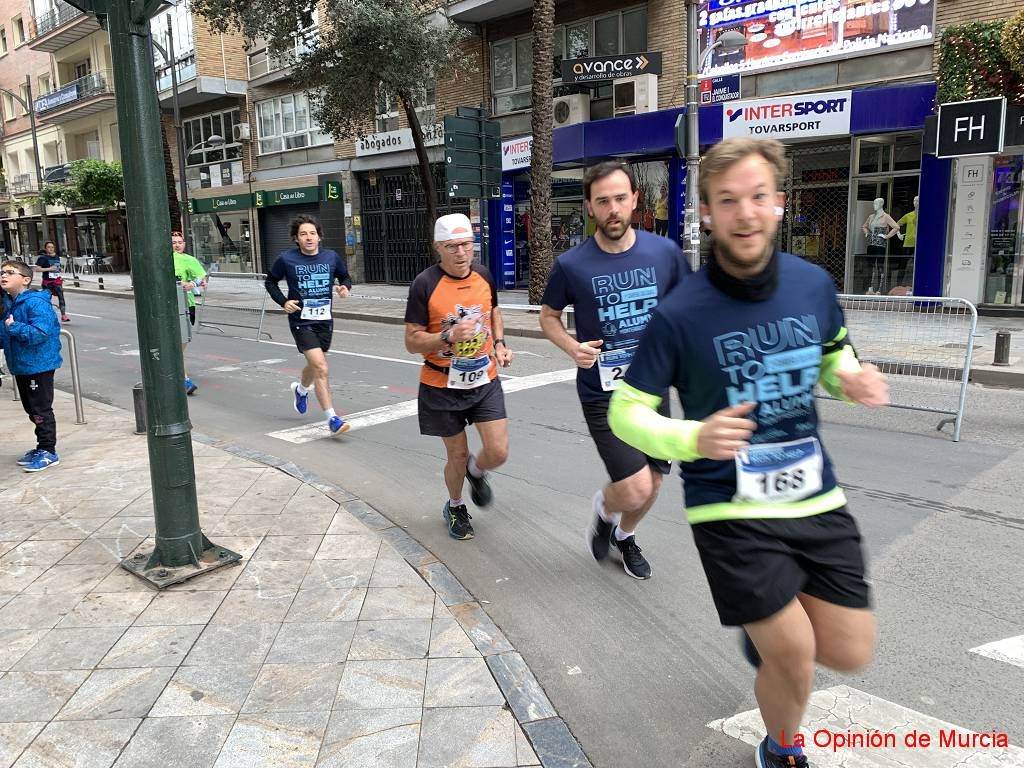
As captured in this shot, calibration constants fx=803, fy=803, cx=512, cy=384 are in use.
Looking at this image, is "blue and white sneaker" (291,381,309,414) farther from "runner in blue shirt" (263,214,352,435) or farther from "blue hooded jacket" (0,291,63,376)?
"blue hooded jacket" (0,291,63,376)

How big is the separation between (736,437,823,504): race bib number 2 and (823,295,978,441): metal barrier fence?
5169 millimetres

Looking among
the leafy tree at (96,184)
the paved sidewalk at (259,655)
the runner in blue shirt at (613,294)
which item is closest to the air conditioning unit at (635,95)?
the paved sidewalk at (259,655)

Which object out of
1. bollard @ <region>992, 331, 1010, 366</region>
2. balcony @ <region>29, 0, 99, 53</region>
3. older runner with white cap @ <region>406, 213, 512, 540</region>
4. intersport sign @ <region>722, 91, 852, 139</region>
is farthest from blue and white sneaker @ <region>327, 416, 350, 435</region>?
balcony @ <region>29, 0, 99, 53</region>

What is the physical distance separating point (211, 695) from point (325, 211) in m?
25.9

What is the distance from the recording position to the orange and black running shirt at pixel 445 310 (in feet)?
14.7

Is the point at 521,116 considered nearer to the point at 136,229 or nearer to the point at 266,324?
the point at 266,324

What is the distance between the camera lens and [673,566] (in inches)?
167

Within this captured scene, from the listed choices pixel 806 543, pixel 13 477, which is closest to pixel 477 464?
pixel 806 543

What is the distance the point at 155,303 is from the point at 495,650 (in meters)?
2.29

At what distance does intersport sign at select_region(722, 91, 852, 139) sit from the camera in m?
14.8

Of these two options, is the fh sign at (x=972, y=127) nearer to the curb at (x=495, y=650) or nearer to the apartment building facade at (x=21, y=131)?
the curb at (x=495, y=650)

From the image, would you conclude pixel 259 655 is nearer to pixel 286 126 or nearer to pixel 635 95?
pixel 635 95

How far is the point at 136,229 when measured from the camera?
12.4 ft

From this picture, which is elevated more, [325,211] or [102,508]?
[325,211]
